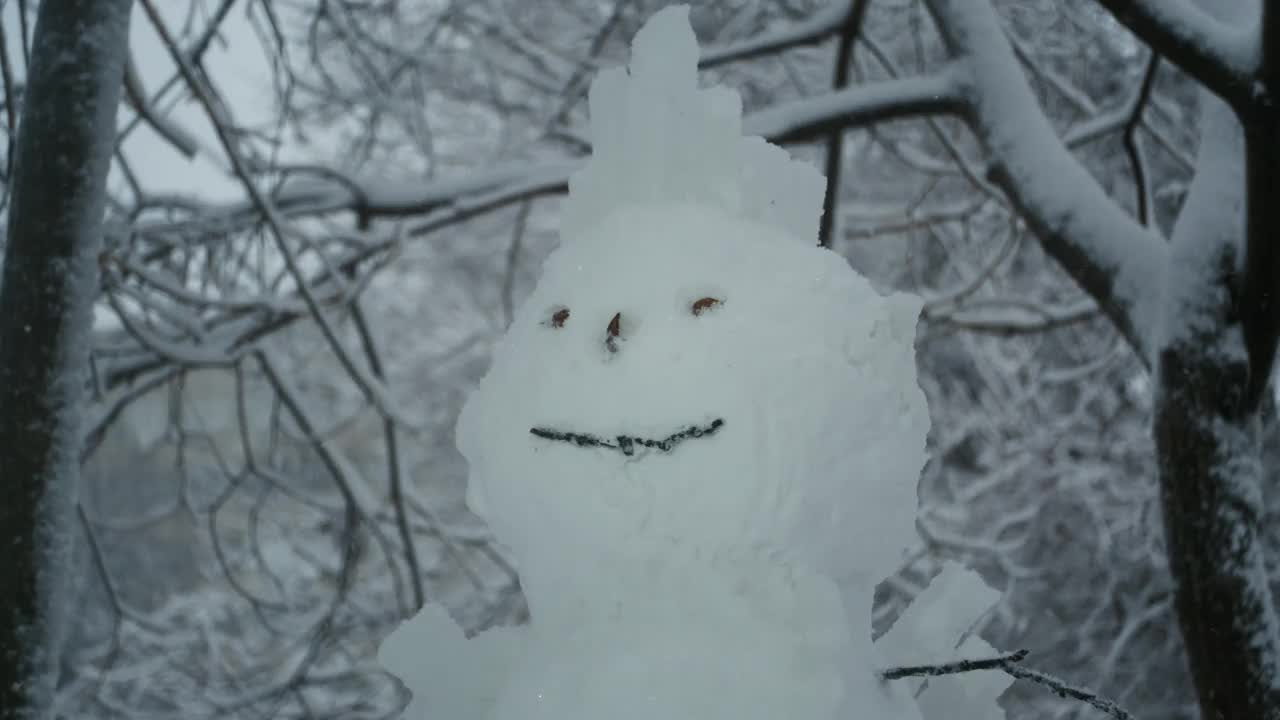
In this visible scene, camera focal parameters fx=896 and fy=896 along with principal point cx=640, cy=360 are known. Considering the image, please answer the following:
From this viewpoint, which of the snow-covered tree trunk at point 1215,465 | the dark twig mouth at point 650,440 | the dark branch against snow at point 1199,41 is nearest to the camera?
the dark twig mouth at point 650,440

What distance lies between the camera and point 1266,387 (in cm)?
165

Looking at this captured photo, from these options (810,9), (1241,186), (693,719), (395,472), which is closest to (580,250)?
(693,719)

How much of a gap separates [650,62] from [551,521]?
17.2 inches

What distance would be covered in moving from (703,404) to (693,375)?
3cm

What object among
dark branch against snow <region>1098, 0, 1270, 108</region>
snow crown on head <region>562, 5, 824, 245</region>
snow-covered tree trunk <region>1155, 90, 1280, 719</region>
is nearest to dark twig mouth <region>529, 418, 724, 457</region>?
snow crown on head <region>562, 5, 824, 245</region>

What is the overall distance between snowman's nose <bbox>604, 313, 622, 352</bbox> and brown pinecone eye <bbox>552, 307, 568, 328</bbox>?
7 centimetres

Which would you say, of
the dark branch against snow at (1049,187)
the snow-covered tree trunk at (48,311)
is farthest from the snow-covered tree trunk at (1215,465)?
the snow-covered tree trunk at (48,311)

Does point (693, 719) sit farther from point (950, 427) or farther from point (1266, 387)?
point (950, 427)

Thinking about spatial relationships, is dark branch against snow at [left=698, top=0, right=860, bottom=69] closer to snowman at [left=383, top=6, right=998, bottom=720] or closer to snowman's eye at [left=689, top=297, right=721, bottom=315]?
snowman at [left=383, top=6, right=998, bottom=720]

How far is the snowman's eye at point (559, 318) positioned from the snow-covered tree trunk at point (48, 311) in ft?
2.66

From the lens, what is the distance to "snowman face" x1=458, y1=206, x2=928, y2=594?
2.41 feet

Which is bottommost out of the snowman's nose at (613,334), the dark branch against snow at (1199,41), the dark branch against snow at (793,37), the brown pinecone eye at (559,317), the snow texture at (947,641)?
the snow texture at (947,641)

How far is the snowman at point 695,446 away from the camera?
0.73 metres

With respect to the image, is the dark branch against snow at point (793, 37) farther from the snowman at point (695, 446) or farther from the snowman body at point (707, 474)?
the snowman body at point (707, 474)
